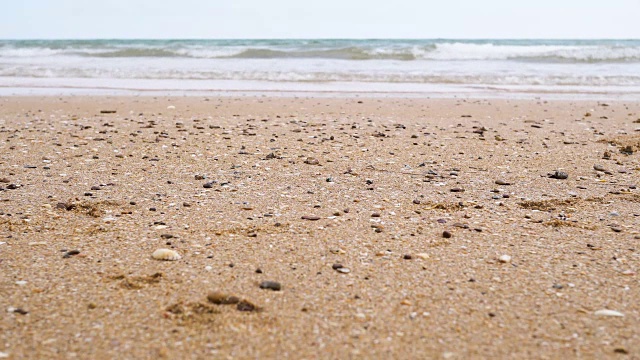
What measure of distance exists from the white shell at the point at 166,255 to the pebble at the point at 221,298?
582 mm

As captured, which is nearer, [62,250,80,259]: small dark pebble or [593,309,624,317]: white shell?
[593,309,624,317]: white shell

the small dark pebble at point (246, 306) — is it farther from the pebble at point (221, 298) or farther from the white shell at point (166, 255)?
the white shell at point (166, 255)

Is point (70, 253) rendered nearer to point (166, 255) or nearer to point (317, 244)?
point (166, 255)

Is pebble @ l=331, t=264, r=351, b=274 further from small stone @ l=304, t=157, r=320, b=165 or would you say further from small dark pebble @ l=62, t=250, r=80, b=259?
small stone @ l=304, t=157, r=320, b=165

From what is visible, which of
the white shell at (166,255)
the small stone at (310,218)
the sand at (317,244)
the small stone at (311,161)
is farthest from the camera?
the small stone at (311,161)

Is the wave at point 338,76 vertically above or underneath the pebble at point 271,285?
above

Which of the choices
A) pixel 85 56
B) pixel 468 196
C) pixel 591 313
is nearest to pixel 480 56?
pixel 85 56

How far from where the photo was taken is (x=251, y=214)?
4281 millimetres

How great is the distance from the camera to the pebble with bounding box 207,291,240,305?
113 inches

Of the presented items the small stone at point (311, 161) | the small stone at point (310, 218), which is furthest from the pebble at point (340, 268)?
the small stone at point (311, 161)

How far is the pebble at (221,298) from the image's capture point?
2873 mm

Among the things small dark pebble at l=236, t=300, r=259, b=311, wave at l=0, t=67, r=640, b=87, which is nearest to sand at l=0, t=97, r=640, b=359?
small dark pebble at l=236, t=300, r=259, b=311

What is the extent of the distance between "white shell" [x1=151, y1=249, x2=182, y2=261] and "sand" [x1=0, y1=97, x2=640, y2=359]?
0.19ft

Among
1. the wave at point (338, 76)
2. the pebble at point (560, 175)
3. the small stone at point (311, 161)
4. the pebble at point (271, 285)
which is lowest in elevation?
the pebble at point (271, 285)
